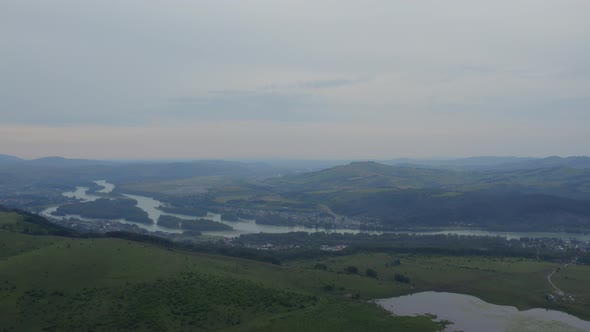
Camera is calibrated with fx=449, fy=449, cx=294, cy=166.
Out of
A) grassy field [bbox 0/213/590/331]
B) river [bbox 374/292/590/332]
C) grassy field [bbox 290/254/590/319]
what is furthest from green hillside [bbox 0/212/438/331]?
grassy field [bbox 290/254/590/319]

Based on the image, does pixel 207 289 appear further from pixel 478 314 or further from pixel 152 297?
pixel 478 314

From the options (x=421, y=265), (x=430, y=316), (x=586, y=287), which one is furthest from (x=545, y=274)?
(x=430, y=316)

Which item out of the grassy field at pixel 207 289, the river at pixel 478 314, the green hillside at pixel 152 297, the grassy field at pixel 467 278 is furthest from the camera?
the grassy field at pixel 467 278

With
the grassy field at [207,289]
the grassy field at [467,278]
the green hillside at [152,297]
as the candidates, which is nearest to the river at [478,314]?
the grassy field at [467,278]

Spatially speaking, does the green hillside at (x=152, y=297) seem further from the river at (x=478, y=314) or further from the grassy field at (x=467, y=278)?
the grassy field at (x=467, y=278)

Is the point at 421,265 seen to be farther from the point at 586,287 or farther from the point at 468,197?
the point at 468,197

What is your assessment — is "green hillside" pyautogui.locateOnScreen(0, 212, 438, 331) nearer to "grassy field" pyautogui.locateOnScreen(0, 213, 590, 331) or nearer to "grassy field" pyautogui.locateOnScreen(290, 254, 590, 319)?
"grassy field" pyautogui.locateOnScreen(0, 213, 590, 331)
